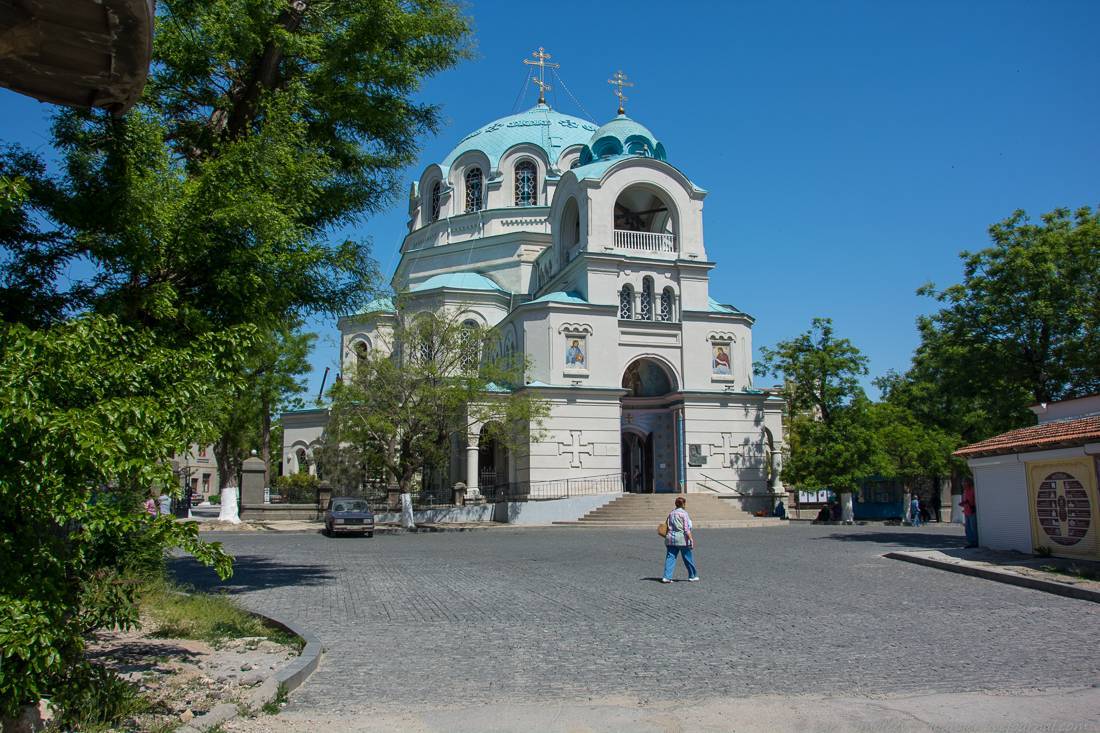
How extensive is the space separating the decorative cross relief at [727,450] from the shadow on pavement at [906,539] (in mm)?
8794

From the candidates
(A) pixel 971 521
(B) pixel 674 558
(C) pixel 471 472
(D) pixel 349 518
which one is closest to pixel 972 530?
(A) pixel 971 521

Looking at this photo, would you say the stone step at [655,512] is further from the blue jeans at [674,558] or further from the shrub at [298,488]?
the blue jeans at [674,558]

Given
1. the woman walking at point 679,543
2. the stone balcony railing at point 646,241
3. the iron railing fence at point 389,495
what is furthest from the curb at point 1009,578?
the stone balcony railing at point 646,241

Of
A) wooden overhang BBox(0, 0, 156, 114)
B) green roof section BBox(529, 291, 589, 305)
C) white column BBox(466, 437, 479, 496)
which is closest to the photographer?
wooden overhang BBox(0, 0, 156, 114)

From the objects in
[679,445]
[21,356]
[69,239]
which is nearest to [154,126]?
[69,239]

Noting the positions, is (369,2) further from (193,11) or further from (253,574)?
(253,574)

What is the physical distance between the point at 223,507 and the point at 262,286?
2369 cm

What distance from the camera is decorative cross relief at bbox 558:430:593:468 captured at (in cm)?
3231

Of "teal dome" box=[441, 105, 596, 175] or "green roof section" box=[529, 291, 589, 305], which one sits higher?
"teal dome" box=[441, 105, 596, 175]

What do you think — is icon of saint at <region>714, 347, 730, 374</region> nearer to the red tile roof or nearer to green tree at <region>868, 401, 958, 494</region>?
green tree at <region>868, 401, 958, 494</region>

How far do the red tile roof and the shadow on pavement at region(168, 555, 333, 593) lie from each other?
42.1 feet

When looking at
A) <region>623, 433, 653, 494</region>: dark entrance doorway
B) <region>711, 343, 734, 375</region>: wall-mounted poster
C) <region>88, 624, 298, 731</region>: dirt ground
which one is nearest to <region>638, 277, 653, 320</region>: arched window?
<region>711, 343, 734, 375</region>: wall-mounted poster

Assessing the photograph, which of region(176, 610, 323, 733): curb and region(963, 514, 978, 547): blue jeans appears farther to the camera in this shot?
region(963, 514, 978, 547): blue jeans

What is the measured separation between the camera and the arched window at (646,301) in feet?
115
